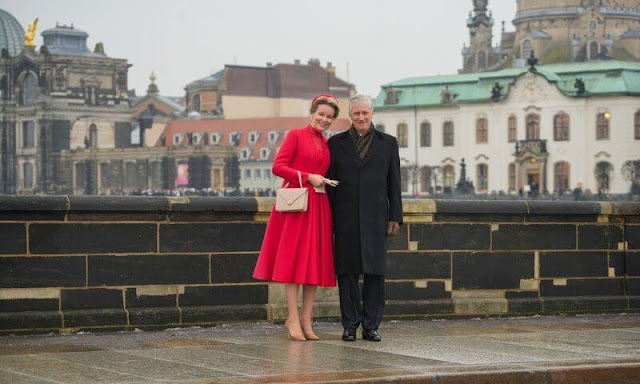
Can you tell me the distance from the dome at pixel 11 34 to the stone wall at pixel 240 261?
579 ft

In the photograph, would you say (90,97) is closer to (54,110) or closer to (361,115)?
(54,110)

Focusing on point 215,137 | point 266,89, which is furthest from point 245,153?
point 266,89

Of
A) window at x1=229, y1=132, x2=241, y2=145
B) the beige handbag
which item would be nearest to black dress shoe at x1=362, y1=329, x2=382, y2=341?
the beige handbag

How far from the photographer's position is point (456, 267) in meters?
14.9

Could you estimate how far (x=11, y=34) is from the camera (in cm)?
19212

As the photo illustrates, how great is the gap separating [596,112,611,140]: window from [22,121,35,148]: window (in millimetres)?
78234

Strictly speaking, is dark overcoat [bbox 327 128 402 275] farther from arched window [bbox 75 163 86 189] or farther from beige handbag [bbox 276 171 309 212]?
arched window [bbox 75 163 86 189]

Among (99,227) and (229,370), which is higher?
(99,227)

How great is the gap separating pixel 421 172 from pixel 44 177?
198 feet

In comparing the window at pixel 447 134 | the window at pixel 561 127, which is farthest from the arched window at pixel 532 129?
the window at pixel 447 134

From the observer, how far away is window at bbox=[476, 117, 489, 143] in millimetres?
112750

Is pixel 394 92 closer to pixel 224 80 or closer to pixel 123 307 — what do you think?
pixel 224 80

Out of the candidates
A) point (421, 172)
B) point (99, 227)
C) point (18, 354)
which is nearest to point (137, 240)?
point (99, 227)

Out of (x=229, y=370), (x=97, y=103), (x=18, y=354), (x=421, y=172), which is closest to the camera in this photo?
(x=229, y=370)
